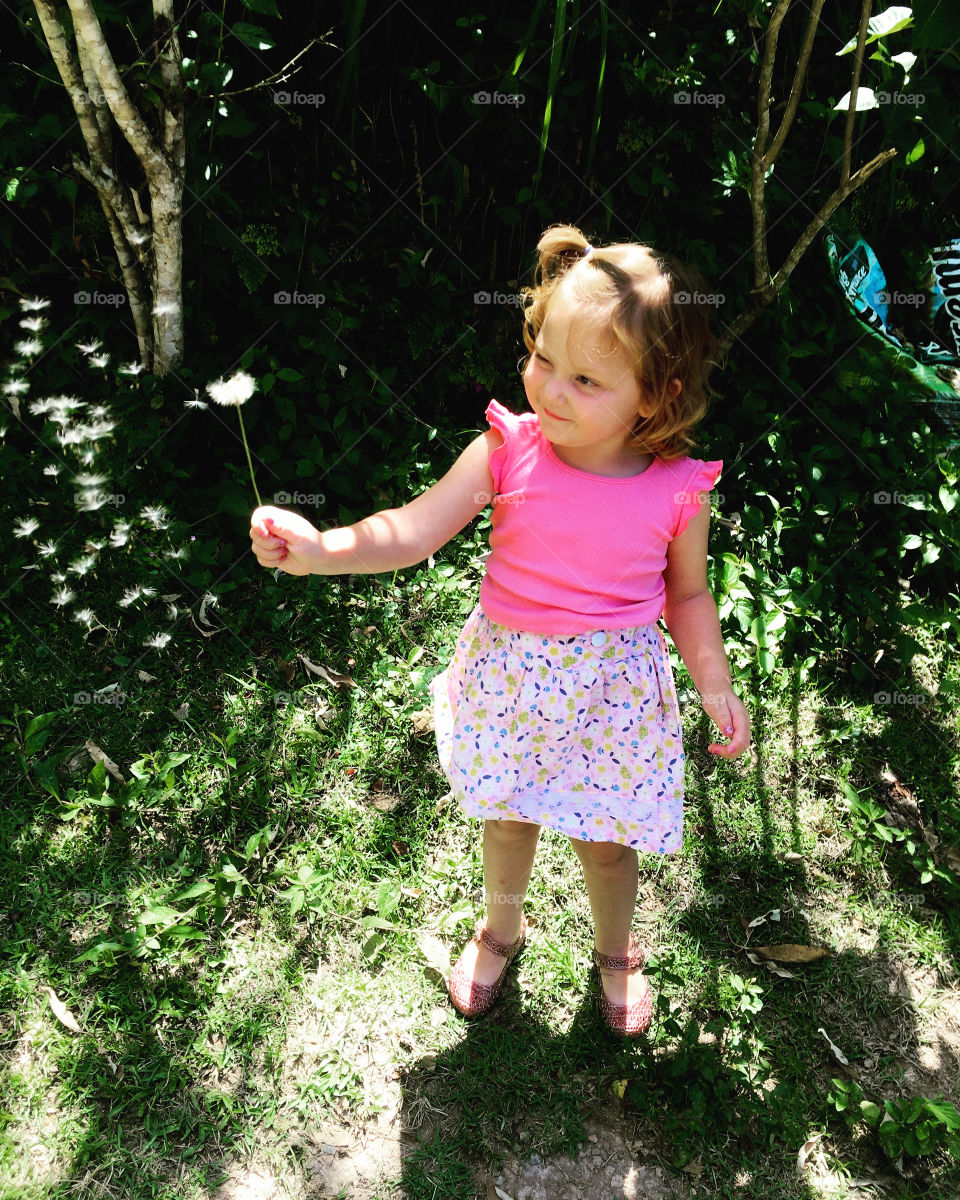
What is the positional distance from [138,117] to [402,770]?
1.97 m

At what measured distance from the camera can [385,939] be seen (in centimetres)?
237

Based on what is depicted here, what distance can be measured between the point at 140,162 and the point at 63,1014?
7.68ft

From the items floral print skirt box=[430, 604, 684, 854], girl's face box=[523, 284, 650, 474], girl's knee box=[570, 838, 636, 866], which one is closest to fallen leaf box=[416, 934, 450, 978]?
girl's knee box=[570, 838, 636, 866]

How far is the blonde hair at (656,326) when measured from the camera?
1.62 m

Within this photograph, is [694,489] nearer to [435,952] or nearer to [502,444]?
[502,444]

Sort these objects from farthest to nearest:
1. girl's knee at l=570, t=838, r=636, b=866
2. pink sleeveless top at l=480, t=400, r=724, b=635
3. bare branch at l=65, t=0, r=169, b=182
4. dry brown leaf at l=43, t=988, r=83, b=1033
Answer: bare branch at l=65, t=0, r=169, b=182
dry brown leaf at l=43, t=988, r=83, b=1033
girl's knee at l=570, t=838, r=636, b=866
pink sleeveless top at l=480, t=400, r=724, b=635

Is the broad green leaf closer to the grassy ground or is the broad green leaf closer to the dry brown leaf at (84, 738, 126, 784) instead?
the grassy ground

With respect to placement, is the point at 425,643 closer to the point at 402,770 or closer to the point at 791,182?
the point at 402,770

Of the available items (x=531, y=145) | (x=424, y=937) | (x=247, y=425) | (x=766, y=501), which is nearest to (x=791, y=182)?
(x=531, y=145)

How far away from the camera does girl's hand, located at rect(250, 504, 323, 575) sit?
1567 mm

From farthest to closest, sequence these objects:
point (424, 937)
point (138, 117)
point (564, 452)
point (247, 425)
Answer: point (247, 425), point (138, 117), point (424, 937), point (564, 452)

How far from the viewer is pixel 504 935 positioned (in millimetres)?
2289

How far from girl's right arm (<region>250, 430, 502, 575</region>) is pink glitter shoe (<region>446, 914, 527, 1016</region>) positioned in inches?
40.9

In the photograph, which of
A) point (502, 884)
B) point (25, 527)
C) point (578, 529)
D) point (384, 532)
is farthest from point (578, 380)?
point (25, 527)
